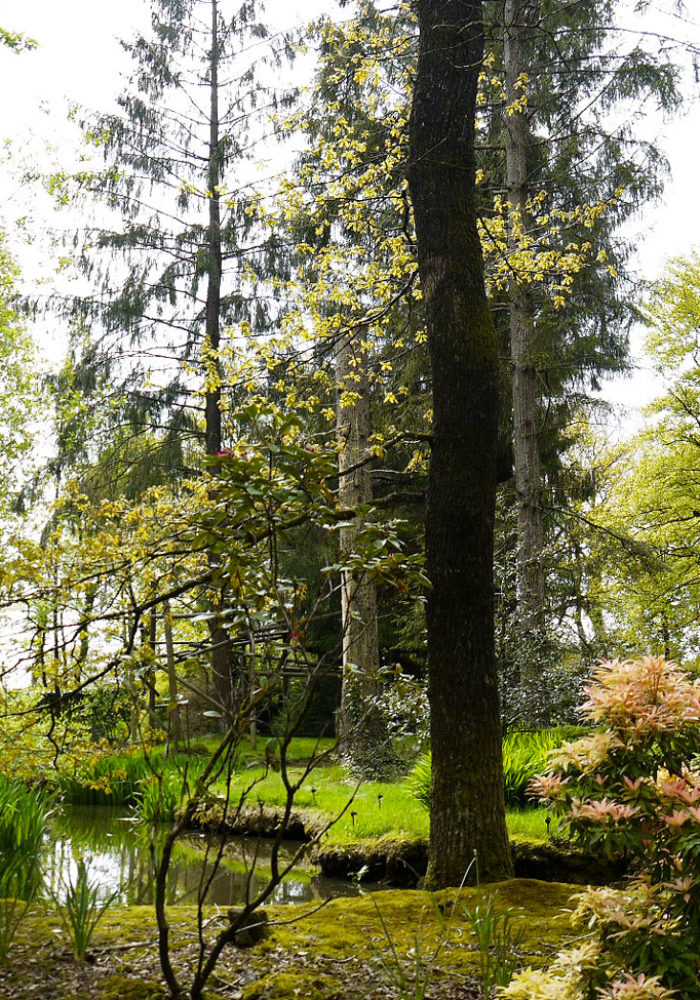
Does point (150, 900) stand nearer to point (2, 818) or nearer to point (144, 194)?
point (2, 818)

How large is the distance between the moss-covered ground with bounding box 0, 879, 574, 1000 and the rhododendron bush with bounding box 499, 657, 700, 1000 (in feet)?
1.69

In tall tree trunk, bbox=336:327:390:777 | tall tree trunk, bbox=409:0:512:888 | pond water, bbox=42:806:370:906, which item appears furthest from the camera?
tall tree trunk, bbox=336:327:390:777

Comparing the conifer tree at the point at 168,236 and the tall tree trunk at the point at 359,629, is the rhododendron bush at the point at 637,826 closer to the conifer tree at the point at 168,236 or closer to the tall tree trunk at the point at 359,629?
the tall tree trunk at the point at 359,629

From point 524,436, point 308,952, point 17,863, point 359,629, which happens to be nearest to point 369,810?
point 359,629

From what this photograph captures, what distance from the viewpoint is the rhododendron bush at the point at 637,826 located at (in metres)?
2.14

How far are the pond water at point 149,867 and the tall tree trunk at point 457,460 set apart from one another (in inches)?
52.7

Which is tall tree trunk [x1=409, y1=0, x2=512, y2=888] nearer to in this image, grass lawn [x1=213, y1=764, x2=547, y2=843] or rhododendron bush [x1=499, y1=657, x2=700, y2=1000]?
grass lawn [x1=213, y1=764, x2=547, y2=843]

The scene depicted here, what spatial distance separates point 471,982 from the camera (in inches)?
114

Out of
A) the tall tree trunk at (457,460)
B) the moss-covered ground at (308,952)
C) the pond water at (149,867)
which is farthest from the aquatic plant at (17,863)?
the tall tree trunk at (457,460)

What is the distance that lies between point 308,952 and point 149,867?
303cm

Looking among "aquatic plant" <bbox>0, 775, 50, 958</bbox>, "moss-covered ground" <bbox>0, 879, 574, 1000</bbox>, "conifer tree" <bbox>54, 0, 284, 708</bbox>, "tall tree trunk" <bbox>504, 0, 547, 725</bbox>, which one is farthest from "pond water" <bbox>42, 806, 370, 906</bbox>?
"conifer tree" <bbox>54, 0, 284, 708</bbox>

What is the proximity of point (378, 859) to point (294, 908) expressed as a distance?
255 cm

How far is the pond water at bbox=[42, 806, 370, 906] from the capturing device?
5.61 m

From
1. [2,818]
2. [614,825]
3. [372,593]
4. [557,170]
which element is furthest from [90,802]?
[557,170]
